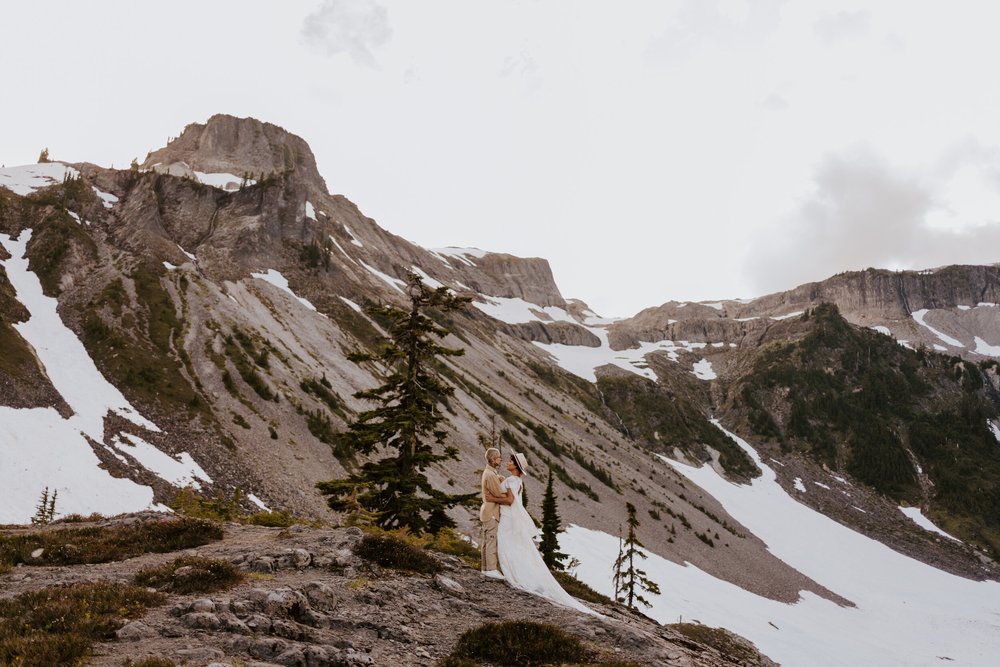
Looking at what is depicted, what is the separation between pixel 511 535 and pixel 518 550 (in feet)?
1.39

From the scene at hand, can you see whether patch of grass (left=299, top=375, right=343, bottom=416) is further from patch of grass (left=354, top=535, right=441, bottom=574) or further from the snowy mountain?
patch of grass (left=354, top=535, right=441, bottom=574)

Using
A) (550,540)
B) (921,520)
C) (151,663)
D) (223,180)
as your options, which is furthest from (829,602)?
(223,180)

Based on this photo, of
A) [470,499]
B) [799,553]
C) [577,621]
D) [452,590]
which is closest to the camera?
[577,621]

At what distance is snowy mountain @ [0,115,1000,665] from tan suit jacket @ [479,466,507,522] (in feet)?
92.5

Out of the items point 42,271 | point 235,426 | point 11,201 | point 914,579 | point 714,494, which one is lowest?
point 914,579

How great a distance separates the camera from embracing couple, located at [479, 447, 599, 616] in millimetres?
14156

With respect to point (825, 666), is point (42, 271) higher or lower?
higher

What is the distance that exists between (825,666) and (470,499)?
48409 mm

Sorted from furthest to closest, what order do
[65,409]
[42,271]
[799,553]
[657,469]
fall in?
[657,469] → [799,553] → [42,271] → [65,409]

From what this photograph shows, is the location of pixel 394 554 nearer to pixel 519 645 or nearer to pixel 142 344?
pixel 519 645

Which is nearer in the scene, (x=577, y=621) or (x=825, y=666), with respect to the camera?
(x=577, y=621)

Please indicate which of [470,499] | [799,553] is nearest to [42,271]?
[470,499]

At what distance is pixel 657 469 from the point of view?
114750 mm

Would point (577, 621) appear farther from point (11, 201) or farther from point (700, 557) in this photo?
point (11, 201)
